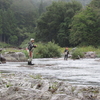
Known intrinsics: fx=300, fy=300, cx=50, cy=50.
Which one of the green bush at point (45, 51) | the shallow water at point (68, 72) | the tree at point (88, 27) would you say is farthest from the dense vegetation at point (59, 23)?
the shallow water at point (68, 72)

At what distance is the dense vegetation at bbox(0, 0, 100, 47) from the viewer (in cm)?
7047

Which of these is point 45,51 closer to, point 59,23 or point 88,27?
point 88,27

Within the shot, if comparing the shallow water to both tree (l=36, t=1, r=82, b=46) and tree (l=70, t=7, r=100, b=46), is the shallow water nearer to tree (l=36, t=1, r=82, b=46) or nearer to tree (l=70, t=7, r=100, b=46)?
tree (l=70, t=7, r=100, b=46)

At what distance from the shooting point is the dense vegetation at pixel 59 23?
70.5 m

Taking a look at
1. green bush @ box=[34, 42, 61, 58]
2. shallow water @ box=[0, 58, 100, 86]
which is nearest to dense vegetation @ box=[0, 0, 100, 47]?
green bush @ box=[34, 42, 61, 58]

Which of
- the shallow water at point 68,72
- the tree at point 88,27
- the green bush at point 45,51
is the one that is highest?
the tree at point 88,27

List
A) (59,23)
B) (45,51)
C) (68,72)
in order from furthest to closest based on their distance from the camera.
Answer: (59,23) < (45,51) < (68,72)

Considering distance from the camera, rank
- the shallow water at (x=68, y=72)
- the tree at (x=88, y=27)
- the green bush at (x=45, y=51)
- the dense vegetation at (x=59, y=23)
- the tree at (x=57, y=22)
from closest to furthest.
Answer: the shallow water at (x=68, y=72) < the green bush at (x=45, y=51) < the tree at (x=88, y=27) < the dense vegetation at (x=59, y=23) < the tree at (x=57, y=22)

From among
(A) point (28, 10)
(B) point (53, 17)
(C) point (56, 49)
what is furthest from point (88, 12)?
(A) point (28, 10)

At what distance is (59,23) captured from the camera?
96125mm

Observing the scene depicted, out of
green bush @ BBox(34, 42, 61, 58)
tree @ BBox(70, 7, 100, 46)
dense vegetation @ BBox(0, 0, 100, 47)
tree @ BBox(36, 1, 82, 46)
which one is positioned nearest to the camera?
green bush @ BBox(34, 42, 61, 58)

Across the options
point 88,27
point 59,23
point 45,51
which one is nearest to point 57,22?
point 59,23

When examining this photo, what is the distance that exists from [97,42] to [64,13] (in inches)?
953

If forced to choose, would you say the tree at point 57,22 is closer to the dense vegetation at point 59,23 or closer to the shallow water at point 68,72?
the dense vegetation at point 59,23
